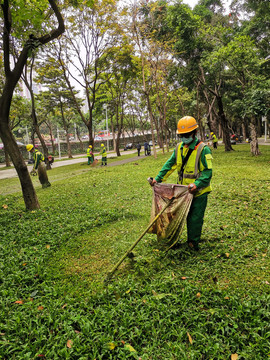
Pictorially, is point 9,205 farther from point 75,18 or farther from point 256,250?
point 75,18

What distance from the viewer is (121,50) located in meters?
18.2

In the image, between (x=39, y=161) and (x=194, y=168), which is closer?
(x=194, y=168)

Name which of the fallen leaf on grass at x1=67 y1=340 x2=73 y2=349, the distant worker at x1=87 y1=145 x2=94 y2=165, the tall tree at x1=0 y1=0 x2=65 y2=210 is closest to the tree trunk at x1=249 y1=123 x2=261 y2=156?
the distant worker at x1=87 y1=145 x2=94 y2=165

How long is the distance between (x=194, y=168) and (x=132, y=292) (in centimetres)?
192

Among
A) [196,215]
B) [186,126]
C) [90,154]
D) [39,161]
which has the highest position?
[186,126]

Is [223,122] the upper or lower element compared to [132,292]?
upper

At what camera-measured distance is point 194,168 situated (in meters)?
3.66

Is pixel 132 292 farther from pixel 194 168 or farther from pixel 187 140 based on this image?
pixel 187 140

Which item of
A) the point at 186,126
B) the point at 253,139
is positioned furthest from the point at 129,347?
the point at 253,139

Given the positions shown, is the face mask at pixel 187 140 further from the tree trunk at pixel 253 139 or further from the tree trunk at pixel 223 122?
the tree trunk at pixel 223 122

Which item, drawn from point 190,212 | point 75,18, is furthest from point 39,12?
point 75,18

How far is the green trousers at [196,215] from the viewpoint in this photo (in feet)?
12.1

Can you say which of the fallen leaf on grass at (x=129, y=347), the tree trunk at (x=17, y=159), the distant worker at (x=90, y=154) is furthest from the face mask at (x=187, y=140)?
the distant worker at (x=90, y=154)

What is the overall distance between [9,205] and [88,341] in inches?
254
